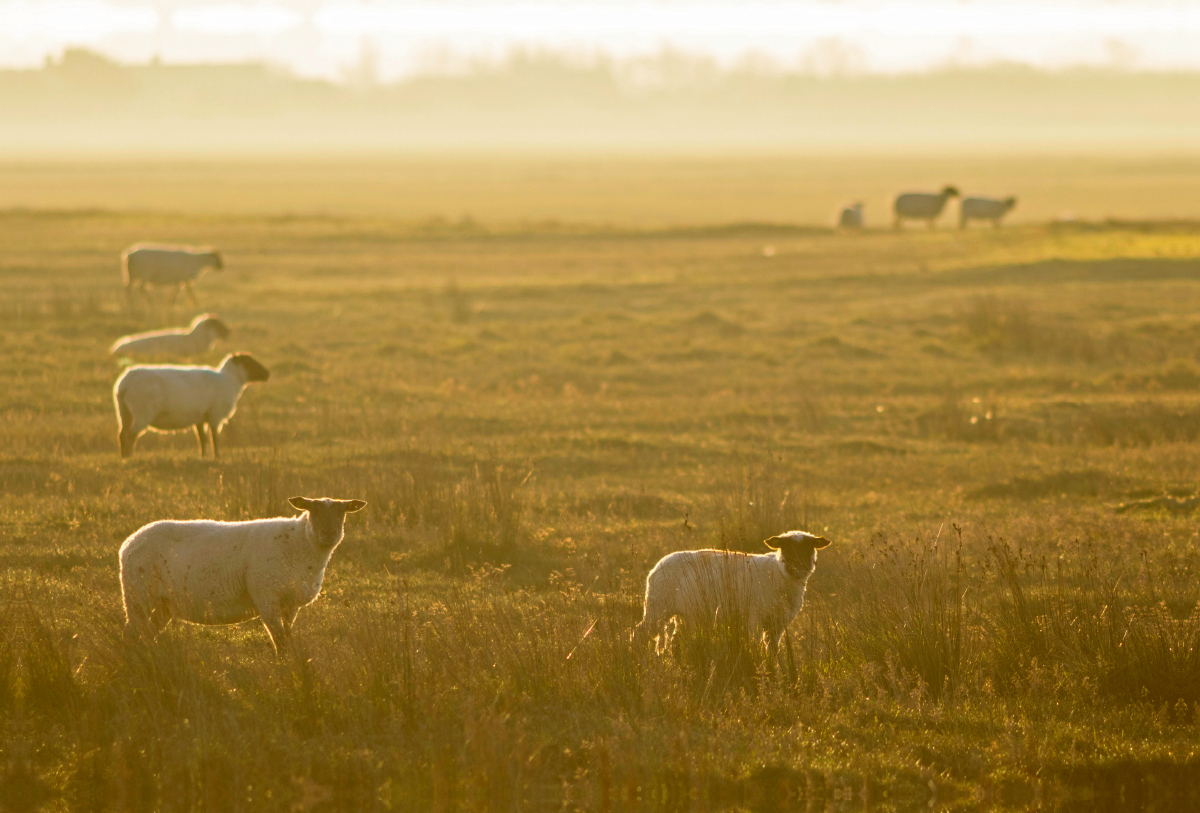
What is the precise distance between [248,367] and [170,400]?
1.53 m

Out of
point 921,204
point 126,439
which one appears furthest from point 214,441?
point 921,204

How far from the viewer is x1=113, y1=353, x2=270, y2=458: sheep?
15.8m

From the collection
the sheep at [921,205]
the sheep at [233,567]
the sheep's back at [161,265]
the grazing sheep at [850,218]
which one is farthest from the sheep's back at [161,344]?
the sheep at [921,205]

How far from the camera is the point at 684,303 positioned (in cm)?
3466

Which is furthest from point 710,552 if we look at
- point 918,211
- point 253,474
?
point 918,211

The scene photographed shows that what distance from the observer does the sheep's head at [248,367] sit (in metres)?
17.2

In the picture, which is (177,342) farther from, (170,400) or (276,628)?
(276,628)

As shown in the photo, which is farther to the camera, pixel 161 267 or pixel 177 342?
pixel 161 267

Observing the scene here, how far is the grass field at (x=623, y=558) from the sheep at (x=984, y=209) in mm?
26652

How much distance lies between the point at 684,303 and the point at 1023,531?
22599 millimetres

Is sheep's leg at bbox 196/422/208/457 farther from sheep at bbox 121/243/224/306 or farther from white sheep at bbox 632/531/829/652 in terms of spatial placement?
sheep at bbox 121/243/224/306

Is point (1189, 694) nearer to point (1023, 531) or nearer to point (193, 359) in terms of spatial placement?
point (1023, 531)

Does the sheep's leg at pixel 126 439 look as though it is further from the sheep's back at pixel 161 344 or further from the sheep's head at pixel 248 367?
the sheep's back at pixel 161 344

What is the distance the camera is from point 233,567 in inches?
352
